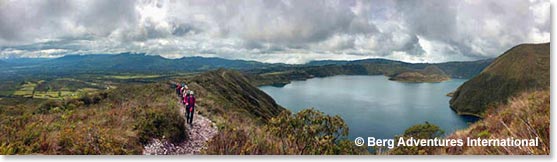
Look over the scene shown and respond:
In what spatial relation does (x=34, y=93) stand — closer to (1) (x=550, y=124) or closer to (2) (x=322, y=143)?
(2) (x=322, y=143)

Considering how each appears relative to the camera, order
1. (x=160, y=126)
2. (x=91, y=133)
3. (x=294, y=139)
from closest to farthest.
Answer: (x=91, y=133), (x=294, y=139), (x=160, y=126)

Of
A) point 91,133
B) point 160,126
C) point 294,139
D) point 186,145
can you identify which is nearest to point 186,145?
point 186,145

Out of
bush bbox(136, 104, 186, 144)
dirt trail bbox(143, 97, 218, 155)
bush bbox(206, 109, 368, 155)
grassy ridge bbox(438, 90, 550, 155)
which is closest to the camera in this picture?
grassy ridge bbox(438, 90, 550, 155)

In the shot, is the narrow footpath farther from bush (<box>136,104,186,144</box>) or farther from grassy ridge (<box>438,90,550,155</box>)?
grassy ridge (<box>438,90,550,155</box>)

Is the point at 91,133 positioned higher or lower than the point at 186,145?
higher

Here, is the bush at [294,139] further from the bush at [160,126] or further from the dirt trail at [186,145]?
the bush at [160,126]

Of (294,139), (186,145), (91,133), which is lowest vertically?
(186,145)

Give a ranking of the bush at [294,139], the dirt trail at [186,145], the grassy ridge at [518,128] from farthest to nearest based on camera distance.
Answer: the dirt trail at [186,145], the bush at [294,139], the grassy ridge at [518,128]

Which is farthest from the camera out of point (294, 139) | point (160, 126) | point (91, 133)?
point (160, 126)

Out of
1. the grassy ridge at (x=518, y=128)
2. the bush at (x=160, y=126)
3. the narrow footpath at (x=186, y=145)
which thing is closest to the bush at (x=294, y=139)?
the narrow footpath at (x=186, y=145)

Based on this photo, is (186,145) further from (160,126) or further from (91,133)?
(91,133)

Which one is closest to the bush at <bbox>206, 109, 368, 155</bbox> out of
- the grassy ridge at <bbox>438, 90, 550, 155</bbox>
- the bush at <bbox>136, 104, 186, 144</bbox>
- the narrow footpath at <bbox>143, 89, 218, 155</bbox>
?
the narrow footpath at <bbox>143, 89, 218, 155</bbox>
